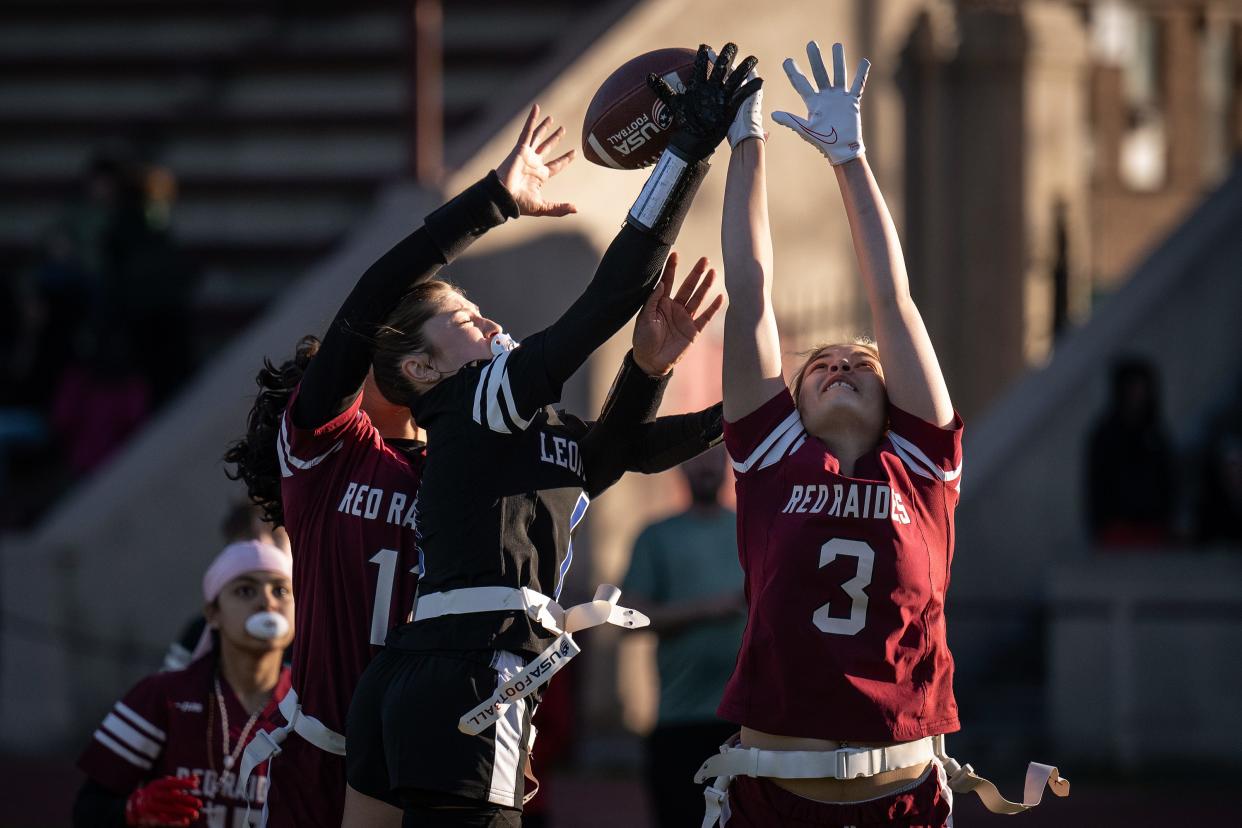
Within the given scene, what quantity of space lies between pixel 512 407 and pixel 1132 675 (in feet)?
22.6

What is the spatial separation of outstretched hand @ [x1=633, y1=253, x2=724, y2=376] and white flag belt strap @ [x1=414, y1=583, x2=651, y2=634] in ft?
1.81

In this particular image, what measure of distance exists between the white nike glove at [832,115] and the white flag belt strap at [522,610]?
1.04m

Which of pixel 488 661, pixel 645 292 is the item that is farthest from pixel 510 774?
pixel 645 292

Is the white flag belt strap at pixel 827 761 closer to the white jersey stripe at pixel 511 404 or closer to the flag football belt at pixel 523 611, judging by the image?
the flag football belt at pixel 523 611

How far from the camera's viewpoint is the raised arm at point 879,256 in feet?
14.3

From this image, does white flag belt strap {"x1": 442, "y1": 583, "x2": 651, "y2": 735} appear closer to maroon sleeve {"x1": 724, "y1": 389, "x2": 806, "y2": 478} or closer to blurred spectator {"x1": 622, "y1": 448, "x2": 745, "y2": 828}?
maroon sleeve {"x1": 724, "y1": 389, "x2": 806, "y2": 478}

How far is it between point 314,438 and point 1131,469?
22.5ft

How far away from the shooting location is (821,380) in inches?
177

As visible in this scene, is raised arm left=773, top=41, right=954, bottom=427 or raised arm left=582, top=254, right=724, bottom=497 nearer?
raised arm left=773, top=41, right=954, bottom=427

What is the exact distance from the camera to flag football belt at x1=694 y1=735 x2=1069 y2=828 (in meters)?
4.24

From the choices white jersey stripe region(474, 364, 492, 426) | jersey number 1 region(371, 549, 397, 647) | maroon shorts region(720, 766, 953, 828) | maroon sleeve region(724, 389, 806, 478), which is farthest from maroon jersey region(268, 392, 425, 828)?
maroon shorts region(720, 766, 953, 828)

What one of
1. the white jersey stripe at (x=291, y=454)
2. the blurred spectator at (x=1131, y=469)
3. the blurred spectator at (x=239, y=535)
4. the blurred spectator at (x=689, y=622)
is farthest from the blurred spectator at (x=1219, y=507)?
the white jersey stripe at (x=291, y=454)

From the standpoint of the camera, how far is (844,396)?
14.5 ft

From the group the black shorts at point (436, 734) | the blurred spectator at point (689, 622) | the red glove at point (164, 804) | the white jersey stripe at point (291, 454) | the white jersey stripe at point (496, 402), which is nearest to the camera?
the black shorts at point (436, 734)
